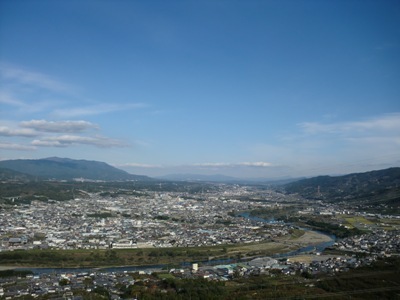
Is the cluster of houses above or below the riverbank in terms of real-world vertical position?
above

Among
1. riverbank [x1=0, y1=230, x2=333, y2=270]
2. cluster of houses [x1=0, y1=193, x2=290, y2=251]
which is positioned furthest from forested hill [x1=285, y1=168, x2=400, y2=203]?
riverbank [x1=0, y1=230, x2=333, y2=270]

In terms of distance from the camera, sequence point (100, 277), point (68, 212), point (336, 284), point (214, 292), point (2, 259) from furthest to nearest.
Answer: point (68, 212), point (2, 259), point (100, 277), point (336, 284), point (214, 292)

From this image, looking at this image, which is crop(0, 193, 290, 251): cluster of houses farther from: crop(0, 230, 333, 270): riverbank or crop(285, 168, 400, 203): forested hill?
crop(285, 168, 400, 203): forested hill

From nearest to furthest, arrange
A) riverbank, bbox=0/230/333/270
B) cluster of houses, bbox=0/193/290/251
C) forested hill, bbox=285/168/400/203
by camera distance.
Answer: riverbank, bbox=0/230/333/270, cluster of houses, bbox=0/193/290/251, forested hill, bbox=285/168/400/203

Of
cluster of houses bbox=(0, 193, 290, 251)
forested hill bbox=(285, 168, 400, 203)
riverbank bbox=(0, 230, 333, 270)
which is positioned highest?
forested hill bbox=(285, 168, 400, 203)

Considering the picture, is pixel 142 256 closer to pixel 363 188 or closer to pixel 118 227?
pixel 118 227

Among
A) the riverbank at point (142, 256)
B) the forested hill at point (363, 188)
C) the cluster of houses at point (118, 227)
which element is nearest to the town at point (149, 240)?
the cluster of houses at point (118, 227)

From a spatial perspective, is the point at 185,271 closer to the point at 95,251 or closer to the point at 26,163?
the point at 95,251

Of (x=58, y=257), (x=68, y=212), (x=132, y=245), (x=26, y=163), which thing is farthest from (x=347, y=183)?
(x=26, y=163)
